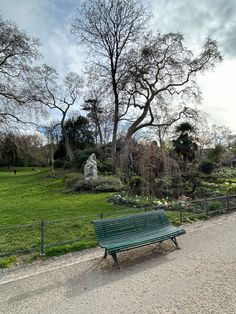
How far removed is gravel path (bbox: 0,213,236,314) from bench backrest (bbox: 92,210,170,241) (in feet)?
1.60

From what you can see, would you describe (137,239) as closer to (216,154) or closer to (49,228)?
(49,228)

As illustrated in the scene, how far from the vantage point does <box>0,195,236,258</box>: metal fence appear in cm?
560

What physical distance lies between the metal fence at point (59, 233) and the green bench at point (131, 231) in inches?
32.4

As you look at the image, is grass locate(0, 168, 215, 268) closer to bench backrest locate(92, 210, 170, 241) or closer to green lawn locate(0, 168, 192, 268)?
green lawn locate(0, 168, 192, 268)

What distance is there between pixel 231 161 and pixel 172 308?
50200 mm

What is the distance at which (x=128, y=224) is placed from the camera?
18.3 feet

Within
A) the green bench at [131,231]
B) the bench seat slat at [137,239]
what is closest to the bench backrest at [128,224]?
the green bench at [131,231]

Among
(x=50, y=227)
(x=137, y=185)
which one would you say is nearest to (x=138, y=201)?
(x=137, y=185)

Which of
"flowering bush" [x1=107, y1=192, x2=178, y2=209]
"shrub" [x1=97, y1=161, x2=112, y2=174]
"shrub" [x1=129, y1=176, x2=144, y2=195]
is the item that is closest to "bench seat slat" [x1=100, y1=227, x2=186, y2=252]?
"flowering bush" [x1=107, y1=192, x2=178, y2=209]

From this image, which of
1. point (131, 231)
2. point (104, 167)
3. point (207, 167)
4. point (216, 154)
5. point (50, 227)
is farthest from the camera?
point (216, 154)

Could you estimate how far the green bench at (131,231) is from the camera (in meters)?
4.95

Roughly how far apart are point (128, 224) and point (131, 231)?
6.5 inches

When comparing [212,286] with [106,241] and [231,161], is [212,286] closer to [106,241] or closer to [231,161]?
[106,241]

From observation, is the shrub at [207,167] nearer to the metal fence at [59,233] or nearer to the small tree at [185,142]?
the small tree at [185,142]
